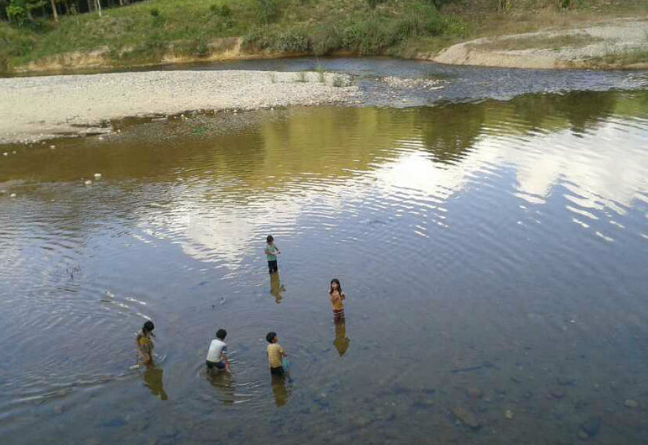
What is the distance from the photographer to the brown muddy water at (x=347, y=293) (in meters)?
9.57

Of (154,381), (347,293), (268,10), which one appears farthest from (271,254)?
(268,10)

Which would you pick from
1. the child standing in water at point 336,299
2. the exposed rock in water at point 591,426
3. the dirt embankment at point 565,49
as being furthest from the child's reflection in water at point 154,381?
the dirt embankment at point 565,49

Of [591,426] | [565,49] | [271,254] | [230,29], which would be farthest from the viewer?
[230,29]

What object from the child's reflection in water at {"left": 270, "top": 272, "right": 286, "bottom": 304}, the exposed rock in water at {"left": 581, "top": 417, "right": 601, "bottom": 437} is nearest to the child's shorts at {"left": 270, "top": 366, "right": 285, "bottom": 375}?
the child's reflection in water at {"left": 270, "top": 272, "right": 286, "bottom": 304}

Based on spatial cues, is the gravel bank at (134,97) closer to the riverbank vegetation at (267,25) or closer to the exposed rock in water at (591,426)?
the riverbank vegetation at (267,25)

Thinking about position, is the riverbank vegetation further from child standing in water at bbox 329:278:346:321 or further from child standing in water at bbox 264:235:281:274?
child standing in water at bbox 329:278:346:321

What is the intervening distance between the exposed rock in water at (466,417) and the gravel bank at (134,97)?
2824 cm

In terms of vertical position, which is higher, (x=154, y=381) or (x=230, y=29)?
(x=230, y=29)

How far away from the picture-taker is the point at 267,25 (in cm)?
7081

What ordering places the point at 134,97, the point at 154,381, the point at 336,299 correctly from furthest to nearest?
the point at 134,97 → the point at 336,299 → the point at 154,381

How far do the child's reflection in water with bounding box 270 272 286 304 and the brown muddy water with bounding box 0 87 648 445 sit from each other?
3.1 inches

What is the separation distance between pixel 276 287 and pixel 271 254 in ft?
2.60

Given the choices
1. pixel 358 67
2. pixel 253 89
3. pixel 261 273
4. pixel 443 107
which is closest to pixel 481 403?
pixel 261 273

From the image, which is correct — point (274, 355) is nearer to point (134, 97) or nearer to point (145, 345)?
point (145, 345)
